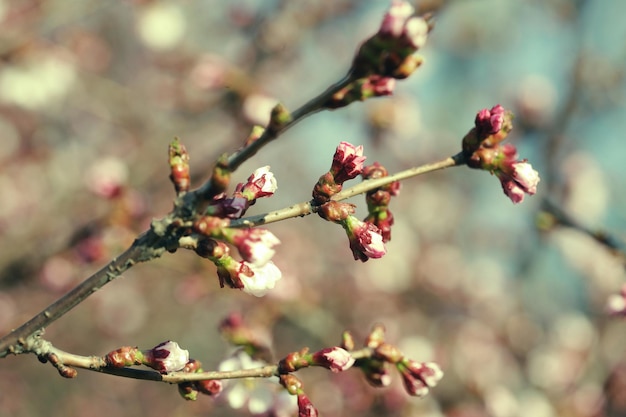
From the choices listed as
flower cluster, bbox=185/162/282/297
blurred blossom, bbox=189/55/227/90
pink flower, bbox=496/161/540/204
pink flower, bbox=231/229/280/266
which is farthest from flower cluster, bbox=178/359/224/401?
blurred blossom, bbox=189/55/227/90

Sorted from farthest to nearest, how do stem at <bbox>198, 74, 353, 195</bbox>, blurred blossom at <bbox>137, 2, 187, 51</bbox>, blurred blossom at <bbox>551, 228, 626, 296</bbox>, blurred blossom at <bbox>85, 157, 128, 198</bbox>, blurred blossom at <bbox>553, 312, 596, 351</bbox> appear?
blurred blossom at <bbox>551, 228, 626, 296</bbox> → blurred blossom at <bbox>553, 312, 596, 351</bbox> → blurred blossom at <bbox>137, 2, 187, 51</bbox> → blurred blossom at <bbox>85, 157, 128, 198</bbox> → stem at <bbox>198, 74, 353, 195</bbox>

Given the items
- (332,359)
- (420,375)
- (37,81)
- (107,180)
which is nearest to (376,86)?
(332,359)

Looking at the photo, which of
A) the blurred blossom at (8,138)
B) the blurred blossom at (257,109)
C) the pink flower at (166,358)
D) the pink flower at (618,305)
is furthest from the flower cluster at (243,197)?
the blurred blossom at (8,138)

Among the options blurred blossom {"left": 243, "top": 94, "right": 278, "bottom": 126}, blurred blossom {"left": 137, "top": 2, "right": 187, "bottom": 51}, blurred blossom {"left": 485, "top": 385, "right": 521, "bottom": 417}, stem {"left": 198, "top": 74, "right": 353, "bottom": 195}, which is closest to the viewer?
stem {"left": 198, "top": 74, "right": 353, "bottom": 195}

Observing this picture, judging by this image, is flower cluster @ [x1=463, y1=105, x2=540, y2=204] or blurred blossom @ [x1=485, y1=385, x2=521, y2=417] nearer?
flower cluster @ [x1=463, y1=105, x2=540, y2=204]

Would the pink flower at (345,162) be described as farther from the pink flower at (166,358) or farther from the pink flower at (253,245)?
the pink flower at (166,358)

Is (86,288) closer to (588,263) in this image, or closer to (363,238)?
(363,238)

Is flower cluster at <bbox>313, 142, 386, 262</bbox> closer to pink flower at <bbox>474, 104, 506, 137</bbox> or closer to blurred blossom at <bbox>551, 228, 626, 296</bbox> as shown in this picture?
pink flower at <bbox>474, 104, 506, 137</bbox>
